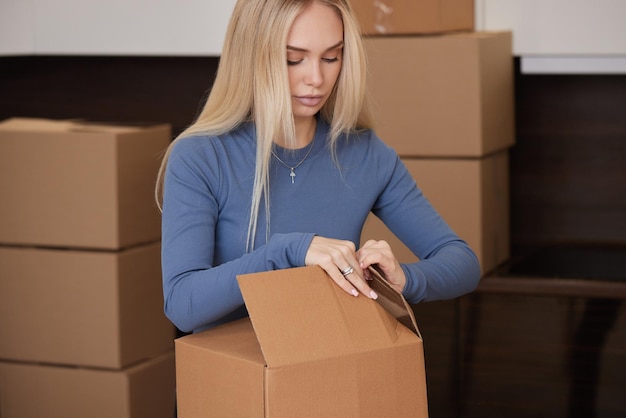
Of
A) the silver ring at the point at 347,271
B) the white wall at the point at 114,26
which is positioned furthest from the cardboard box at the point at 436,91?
the silver ring at the point at 347,271

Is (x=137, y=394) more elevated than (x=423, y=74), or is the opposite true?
(x=423, y=74)

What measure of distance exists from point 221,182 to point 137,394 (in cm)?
110

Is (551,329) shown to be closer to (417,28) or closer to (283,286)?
(417,28)

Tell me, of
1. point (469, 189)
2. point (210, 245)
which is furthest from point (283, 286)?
point (469, 189)

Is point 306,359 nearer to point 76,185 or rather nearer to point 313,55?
point 313,55

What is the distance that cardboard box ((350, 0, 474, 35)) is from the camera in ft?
6.58

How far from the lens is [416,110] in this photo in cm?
208

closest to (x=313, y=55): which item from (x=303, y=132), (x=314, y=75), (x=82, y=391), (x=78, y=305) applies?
(x=314, y=75)

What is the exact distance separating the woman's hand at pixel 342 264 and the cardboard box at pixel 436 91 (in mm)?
978

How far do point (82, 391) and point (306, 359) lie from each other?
4.58 feet

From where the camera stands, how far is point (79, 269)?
2.17 metres

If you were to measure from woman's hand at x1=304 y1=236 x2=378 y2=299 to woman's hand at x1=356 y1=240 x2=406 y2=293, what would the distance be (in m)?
0.03

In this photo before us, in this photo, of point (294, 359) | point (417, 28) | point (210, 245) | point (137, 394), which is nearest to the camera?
point (294, 359)

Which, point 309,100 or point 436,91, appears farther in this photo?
point 436,91
